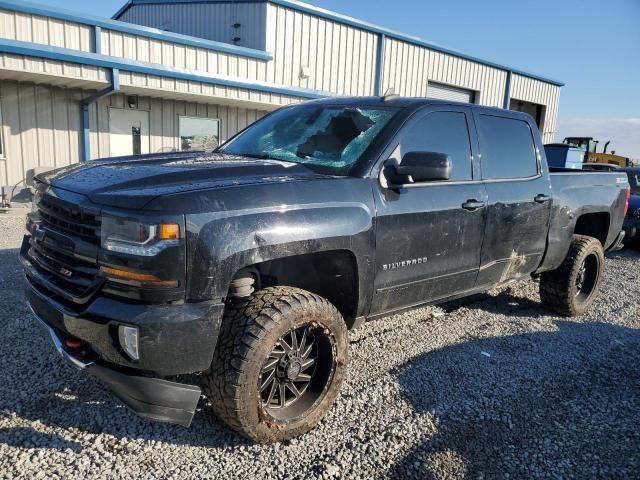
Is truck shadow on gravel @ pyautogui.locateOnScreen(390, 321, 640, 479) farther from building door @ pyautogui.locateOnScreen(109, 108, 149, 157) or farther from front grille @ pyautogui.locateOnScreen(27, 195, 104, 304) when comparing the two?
building door @ pyautogui.locateOnScreen(109, 108, 149, 157)

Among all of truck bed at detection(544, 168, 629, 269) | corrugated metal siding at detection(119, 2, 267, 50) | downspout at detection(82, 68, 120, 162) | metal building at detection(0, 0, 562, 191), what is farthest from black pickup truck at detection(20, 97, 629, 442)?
corrugated metal siding at detection(119, 2, 267, 50)

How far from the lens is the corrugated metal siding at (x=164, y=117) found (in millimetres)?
11555

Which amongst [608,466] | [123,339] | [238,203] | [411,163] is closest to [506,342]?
[608,466]

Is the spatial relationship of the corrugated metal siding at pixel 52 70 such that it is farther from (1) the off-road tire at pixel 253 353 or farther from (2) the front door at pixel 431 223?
(1) the off-road tire at pixel 253 353

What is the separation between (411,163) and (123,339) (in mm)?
1940

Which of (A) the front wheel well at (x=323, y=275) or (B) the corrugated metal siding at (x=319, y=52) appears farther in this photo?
(B) the corrugated metal siding at (x=319, y=52)

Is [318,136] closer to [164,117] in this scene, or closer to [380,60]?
[164,117]

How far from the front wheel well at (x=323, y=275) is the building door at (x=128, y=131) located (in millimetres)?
10074

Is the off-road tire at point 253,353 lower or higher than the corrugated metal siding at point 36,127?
lower

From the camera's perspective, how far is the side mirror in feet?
10.1

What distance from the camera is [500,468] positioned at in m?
2.64

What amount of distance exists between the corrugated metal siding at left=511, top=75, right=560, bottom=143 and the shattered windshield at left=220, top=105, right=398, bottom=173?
20812 mm

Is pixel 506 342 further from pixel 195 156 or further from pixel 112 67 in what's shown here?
pixel 112 67

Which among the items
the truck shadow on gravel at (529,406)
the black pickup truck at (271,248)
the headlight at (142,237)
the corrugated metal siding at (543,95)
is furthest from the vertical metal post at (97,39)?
the corrugated metal siding at (543,95)
